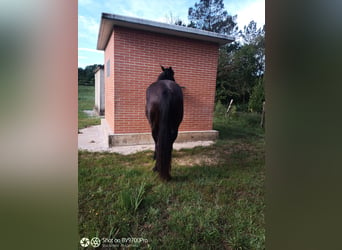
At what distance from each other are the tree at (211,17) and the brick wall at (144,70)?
10cm

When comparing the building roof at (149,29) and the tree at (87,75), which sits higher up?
the building roof at (149,29)

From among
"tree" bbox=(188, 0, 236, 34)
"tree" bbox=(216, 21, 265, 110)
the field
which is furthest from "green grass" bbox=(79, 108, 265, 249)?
"tree" bbox=(188, 0, 236, 34)

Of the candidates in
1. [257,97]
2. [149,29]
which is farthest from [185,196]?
[149,29]

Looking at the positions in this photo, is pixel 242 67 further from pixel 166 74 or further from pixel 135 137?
pixel 135 137

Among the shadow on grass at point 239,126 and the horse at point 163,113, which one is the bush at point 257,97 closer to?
the shadow on grass at point 239,126

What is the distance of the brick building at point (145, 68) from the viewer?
4.02ft

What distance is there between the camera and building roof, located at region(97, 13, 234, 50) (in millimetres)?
1109

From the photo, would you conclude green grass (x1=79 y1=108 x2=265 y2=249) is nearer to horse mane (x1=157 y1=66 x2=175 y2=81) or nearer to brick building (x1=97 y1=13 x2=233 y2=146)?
brick building (x1=97 y1=13 x2=233 y2=146)

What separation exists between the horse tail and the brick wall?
109mm

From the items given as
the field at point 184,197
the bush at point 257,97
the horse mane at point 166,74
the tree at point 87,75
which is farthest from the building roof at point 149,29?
the field at point 184,197
